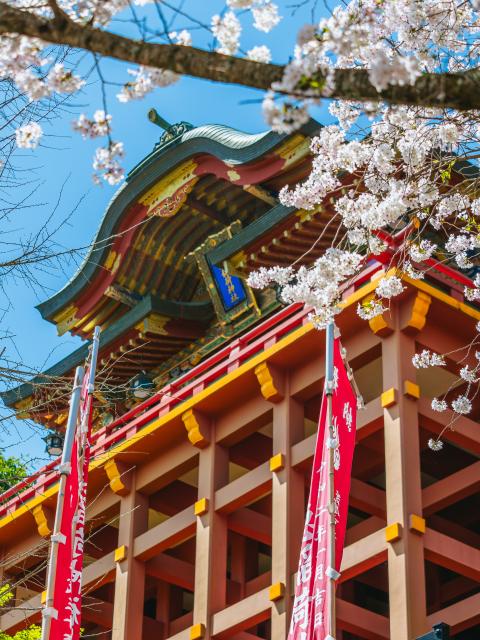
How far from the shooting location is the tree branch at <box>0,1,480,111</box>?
447 cm

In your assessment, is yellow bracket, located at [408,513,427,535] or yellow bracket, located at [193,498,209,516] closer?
yellow bracket, located at [408,513,427,535]

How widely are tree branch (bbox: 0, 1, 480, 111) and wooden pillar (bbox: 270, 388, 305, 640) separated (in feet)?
33.8

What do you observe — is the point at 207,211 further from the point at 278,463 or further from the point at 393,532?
the point at 393,532

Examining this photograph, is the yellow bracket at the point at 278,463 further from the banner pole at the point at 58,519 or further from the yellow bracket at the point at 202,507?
the banner pole at the point at 58,519

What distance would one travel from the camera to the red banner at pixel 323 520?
10.2 meters

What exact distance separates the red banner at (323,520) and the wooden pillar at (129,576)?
4.98m

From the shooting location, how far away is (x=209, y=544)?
15695 mm

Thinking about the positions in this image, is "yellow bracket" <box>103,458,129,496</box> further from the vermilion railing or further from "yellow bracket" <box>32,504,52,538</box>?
"yellow bracket" <box>32,504,52,538</box>

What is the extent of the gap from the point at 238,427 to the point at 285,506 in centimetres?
195

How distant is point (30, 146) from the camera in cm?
617

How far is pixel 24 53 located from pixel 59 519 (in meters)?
6.63

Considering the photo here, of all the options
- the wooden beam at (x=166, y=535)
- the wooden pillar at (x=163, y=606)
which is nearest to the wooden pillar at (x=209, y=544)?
the wooden beam at (x=166, y=535)

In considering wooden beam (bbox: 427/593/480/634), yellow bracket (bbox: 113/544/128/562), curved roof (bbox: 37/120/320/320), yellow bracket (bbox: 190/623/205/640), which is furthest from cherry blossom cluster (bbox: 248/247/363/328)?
yellow bracket (bbox: 113/544/128/562)

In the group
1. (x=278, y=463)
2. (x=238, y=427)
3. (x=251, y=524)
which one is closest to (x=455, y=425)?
(x=278, y=463)
